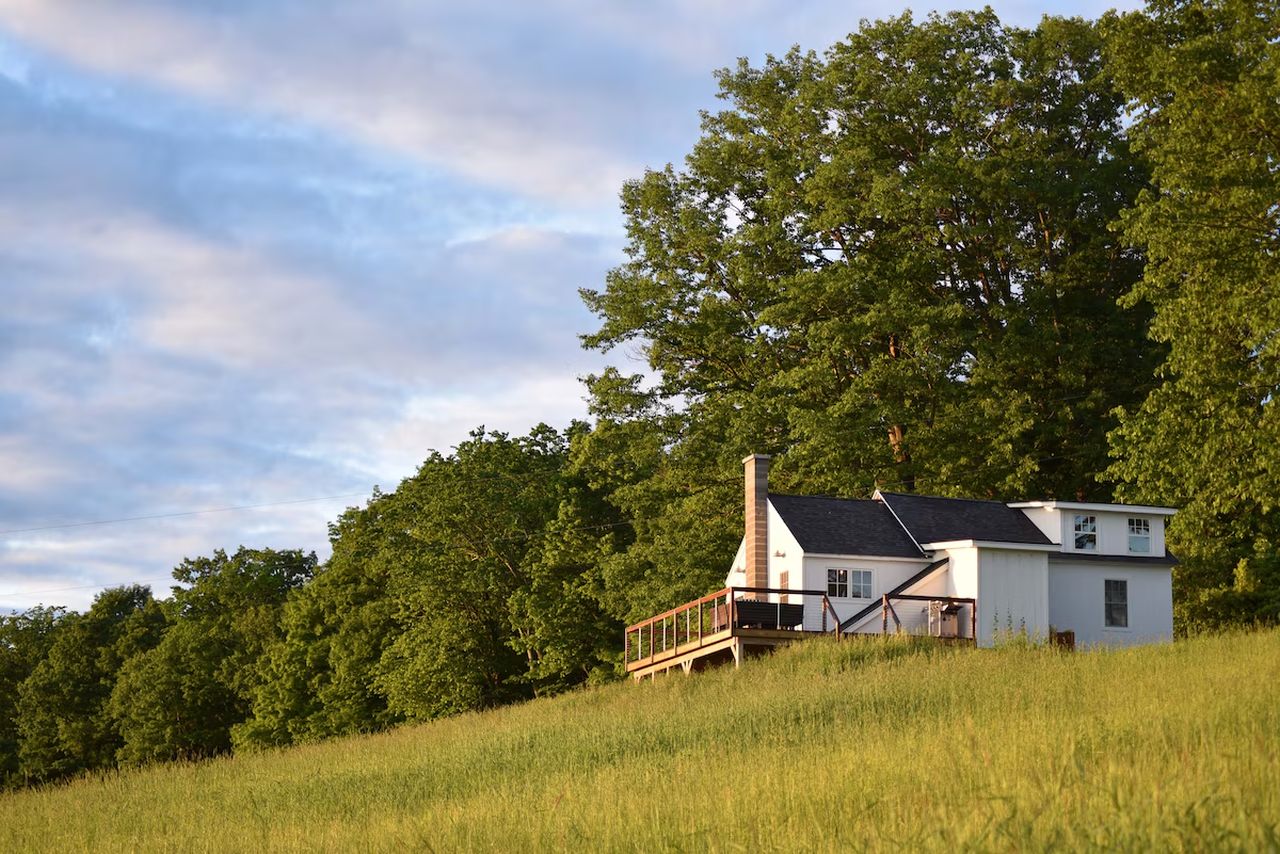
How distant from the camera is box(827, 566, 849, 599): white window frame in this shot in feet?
113

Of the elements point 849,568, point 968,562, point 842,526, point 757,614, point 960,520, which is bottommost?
point 757,614

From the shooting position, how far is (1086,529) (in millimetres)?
35906

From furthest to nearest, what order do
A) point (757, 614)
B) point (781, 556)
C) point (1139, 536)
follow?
1. point (1139, 536)
2. point (781, 556)
3. point (757, 614)

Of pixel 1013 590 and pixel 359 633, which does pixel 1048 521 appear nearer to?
pixel 1013 590

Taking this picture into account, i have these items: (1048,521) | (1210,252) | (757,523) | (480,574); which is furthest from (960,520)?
(480,574)

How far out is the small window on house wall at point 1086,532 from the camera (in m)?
35.8

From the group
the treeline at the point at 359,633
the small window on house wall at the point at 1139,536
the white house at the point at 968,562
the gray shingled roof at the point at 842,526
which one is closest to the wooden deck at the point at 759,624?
the white house at the point at 968,562

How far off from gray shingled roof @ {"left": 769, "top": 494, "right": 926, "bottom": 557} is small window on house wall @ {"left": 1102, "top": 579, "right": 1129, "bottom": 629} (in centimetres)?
532

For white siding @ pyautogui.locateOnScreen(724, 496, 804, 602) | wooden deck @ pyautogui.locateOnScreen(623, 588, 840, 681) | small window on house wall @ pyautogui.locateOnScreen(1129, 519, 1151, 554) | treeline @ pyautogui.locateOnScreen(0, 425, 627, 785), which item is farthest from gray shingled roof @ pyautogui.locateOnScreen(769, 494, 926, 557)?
treeline @ pyautogui.locateOnScreen(0, 425, 627, 785)

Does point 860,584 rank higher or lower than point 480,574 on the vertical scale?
lower

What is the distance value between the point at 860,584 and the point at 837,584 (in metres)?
0.61

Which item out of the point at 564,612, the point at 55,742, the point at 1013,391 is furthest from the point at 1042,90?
the point at 55,742

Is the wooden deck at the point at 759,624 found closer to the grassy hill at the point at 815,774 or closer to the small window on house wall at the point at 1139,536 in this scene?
the grassy hill at the point at 815,774

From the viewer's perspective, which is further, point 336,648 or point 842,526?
point 336,648
